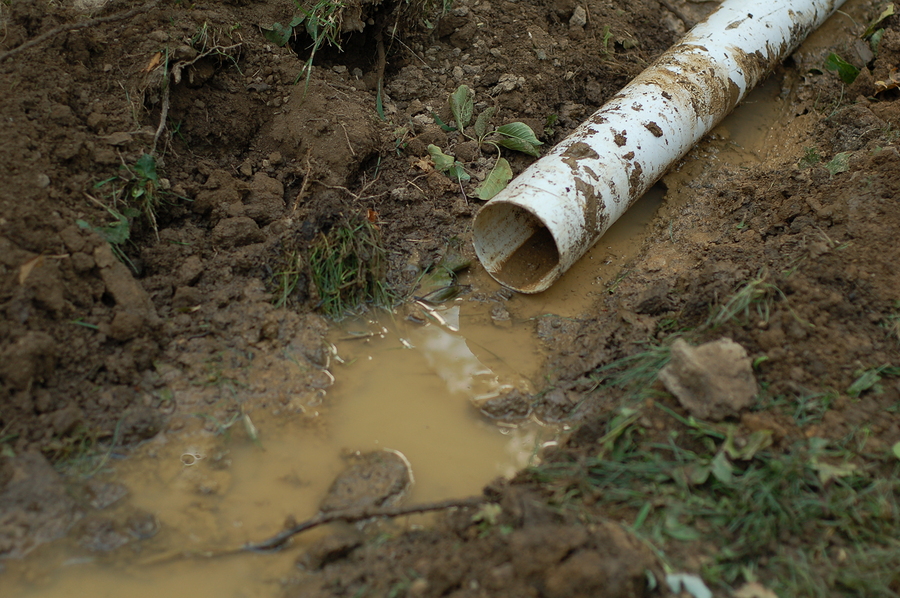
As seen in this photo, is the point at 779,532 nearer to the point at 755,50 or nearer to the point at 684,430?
the point at 684,430

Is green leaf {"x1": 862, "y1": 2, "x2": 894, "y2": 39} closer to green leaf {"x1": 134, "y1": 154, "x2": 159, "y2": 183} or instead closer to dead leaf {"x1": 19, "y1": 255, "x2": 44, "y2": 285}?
green leaf {"x1": 134, "y1": 154, "x2": 159, "y2": 183}

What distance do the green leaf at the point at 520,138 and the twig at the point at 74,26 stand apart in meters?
2.09

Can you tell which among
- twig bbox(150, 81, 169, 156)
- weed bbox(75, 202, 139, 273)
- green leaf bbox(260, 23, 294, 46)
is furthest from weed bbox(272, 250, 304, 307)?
green leaf bbox(260, 23, 294, 46)

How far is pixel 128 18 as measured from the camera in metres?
3.58

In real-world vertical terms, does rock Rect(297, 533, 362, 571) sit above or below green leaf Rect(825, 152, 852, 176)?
below

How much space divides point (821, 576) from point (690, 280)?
157 cm

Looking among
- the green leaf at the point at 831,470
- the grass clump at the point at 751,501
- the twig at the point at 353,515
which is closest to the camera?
the grass clump at the point at 751,501

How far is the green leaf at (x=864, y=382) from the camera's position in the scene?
2.62 meters

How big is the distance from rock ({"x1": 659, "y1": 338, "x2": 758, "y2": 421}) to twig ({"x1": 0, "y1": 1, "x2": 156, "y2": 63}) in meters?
3.23

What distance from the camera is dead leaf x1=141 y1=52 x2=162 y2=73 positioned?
135 inches

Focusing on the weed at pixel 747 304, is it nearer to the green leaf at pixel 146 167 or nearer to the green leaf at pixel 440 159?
the green leaf at pixel 440 159

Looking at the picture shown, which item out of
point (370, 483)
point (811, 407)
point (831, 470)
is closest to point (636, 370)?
point (811, 407)

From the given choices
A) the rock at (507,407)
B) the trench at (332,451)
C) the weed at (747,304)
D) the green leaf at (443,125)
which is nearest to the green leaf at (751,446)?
the weed at (747,304)

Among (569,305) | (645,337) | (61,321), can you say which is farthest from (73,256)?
(645,337)
